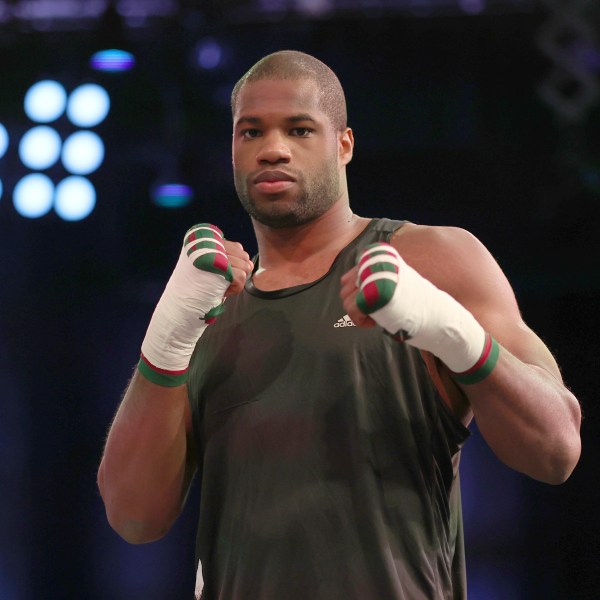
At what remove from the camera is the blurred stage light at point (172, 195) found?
3311 millimetres

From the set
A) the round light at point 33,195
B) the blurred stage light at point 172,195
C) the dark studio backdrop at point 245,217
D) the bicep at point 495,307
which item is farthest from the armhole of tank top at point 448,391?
the round light at point 33,195

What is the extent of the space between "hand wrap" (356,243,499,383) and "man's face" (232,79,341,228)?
0.39 meters

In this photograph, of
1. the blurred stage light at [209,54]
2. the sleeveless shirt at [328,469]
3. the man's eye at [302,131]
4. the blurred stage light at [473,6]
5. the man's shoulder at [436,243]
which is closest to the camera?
the sleeveless shirt at [328,469]

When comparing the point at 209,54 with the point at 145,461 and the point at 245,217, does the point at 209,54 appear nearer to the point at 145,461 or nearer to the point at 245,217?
the point at 245,217

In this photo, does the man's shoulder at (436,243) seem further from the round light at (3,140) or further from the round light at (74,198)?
the round light at (3,140)

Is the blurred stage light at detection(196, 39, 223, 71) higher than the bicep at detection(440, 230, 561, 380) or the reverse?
higher

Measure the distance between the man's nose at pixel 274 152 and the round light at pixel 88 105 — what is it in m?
1.66

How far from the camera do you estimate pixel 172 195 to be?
332cm

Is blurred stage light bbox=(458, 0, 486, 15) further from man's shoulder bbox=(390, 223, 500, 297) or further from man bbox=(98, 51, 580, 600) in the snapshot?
man's shoulder bbox=(390, 223, 500, 297)

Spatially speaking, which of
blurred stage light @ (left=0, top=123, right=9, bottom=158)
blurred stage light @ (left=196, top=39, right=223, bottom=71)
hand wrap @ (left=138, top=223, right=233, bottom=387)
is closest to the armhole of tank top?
hand wrap @ (left=138, top=223, right=233, bottom=387)

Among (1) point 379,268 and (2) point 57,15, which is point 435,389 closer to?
(1) point 379,268

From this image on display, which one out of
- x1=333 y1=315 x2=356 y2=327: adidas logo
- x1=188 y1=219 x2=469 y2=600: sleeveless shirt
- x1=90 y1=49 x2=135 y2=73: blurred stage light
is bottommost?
x1=188 y1=219 x2=469 y2=600: sleeveless shirt

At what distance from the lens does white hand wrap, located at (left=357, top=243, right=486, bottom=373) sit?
1445mm

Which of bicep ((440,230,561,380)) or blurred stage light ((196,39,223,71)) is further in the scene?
blurred stage light ((196,39,223,71))
